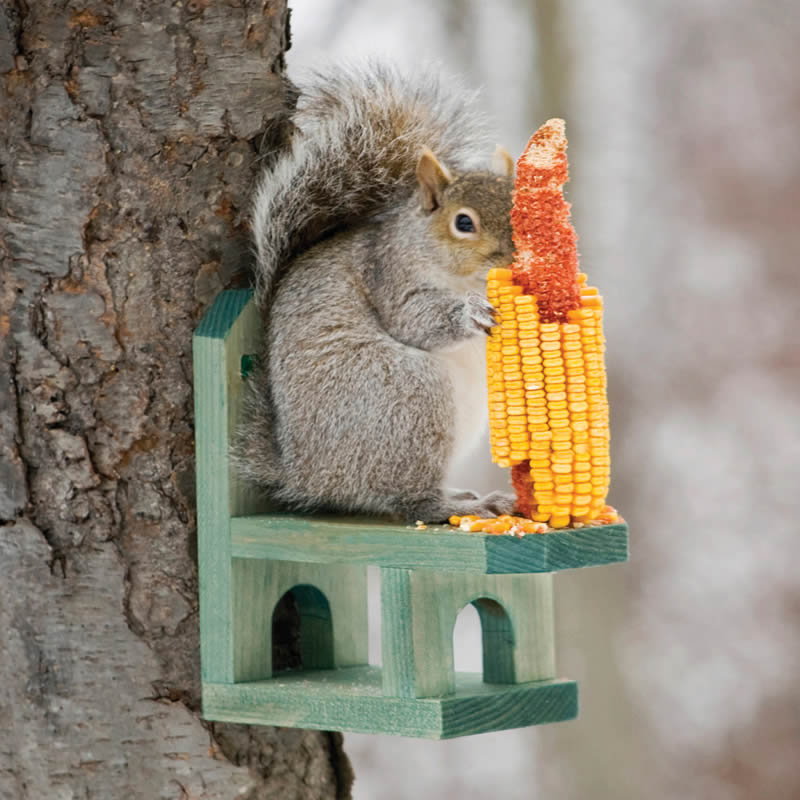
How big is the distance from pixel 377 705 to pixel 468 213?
0.72 m

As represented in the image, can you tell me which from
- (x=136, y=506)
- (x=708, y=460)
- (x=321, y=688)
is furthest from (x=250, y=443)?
(x=708, y=460)

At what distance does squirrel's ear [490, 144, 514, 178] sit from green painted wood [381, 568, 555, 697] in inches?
23.9

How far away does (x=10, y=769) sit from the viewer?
217 cm

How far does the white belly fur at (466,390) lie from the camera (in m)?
2.12

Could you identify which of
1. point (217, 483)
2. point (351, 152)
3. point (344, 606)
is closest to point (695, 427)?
point (344, 606)

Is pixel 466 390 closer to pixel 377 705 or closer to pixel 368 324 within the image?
pixel 368 324

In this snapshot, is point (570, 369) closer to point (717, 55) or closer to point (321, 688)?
point (321, 688)

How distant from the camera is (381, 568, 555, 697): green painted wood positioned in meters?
1.96

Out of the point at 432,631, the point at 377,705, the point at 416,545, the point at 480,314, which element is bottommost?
the point at 377,705

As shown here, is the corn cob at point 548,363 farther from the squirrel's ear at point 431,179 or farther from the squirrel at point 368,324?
the squirrel's ear at point 431,179

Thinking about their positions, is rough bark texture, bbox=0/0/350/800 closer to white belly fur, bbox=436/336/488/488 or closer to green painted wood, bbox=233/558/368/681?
green painted wood, bbox=233/558/368/681

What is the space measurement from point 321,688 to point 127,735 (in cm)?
32

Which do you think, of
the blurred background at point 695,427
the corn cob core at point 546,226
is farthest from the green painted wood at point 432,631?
the blurred background at point 695,427

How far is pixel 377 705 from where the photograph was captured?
1.99 metres
